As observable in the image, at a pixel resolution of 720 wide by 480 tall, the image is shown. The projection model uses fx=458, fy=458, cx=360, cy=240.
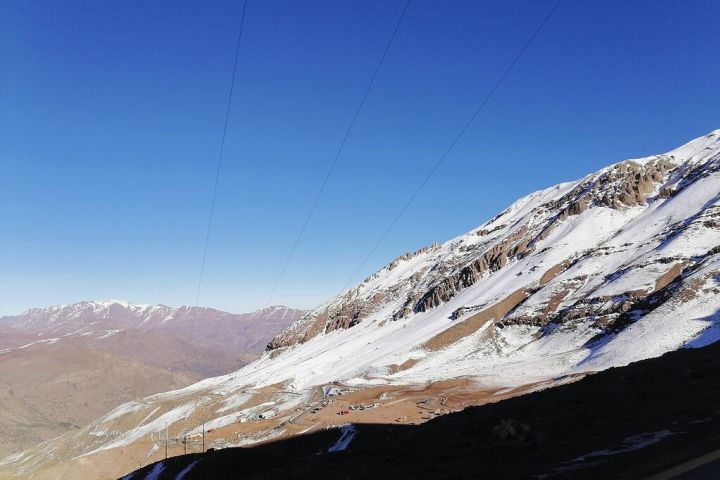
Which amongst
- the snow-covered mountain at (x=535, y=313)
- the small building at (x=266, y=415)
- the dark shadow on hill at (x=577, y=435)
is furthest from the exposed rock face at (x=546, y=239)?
the dark shadow on hill at (x=577, y=435)

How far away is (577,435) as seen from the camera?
1329 cm

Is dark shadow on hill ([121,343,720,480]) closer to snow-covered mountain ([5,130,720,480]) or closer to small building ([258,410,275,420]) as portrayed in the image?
snow-covered mountain ([5,130,720,480])

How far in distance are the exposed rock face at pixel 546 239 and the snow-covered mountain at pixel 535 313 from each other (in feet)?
1.80

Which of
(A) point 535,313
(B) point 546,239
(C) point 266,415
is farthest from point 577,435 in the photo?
(B) point 546,239

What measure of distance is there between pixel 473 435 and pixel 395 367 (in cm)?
8624

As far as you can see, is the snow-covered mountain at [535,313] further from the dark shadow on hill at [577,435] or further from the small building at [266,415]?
the dark shadow on hill at [577,435]

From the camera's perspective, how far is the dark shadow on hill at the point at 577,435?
33.0 ft

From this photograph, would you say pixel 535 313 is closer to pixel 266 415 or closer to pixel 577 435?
pixel 266 415

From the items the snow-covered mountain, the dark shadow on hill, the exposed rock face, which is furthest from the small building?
the dark shadow on hill

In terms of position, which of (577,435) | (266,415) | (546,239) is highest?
(546,239)

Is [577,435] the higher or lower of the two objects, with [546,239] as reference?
lower

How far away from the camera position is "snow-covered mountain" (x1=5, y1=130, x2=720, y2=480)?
6819 centimetres

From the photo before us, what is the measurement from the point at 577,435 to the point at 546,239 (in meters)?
138

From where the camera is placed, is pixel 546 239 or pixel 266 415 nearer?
pixel 266 415
